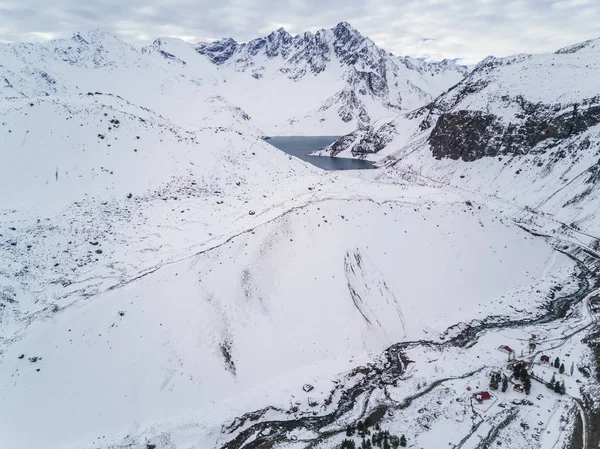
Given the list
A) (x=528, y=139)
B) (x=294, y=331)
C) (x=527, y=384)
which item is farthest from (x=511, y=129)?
(x=294, y=331)

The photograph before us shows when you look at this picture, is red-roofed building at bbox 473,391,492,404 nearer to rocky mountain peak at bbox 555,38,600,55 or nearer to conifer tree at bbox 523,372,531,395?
conifer tree at bbox 523,372,531,395

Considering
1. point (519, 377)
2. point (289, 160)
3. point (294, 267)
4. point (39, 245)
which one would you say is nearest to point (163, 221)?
point (39, 245)

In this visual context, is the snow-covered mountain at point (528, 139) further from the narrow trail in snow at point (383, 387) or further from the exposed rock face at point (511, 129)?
the narrow trail in snow at point (383, 387)

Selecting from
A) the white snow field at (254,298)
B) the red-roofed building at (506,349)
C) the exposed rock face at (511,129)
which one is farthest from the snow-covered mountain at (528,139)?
the red-roofed building at (506,349)

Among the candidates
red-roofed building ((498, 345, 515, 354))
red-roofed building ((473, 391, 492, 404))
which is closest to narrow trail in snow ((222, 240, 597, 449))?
red-roofed building ((473, 391, 492, 404))

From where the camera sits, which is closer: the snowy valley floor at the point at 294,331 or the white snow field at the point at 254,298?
the snowy valley floor at the point at 294,331

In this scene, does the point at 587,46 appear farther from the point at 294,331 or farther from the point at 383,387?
the point at 294,331
